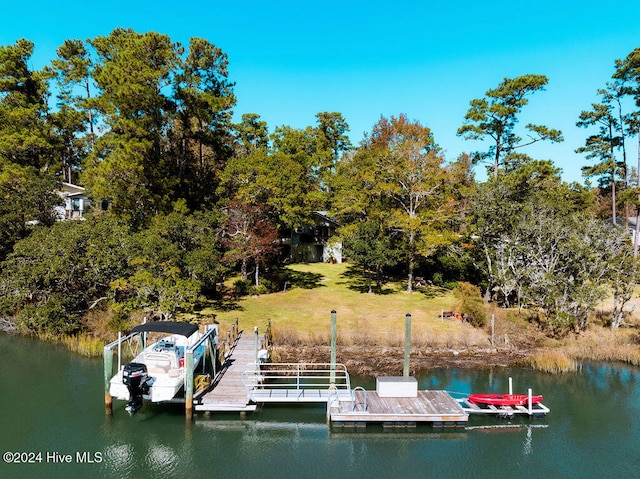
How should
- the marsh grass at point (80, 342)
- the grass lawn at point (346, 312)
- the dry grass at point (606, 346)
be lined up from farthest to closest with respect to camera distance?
the grass lawn at point (346, 312) < the marsh grass at point (80, 342) < the dry grass at point (606, 346)

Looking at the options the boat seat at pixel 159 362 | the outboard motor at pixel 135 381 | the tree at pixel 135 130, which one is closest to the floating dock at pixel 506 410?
the boat seat at pixel 159 362

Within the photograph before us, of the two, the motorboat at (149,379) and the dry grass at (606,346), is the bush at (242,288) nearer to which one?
the motorboat at (149,379)

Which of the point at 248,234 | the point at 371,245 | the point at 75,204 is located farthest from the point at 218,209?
the point at 75,204

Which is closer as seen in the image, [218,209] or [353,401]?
[353,401]

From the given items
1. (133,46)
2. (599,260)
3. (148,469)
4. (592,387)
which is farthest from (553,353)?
(133,46)

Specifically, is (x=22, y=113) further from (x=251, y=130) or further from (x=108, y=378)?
(x=108, y=378)

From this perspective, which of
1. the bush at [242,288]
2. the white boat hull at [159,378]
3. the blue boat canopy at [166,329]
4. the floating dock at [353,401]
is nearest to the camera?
the floating dock at [353,401]
